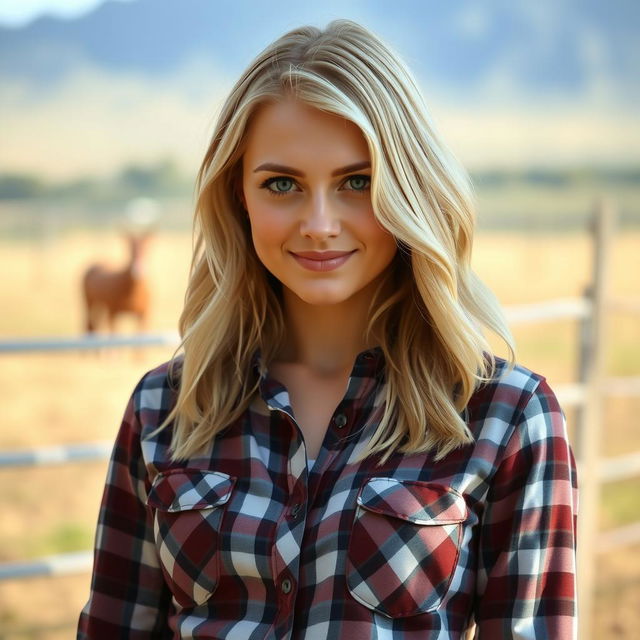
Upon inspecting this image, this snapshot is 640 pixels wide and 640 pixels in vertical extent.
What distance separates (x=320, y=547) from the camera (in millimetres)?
1238

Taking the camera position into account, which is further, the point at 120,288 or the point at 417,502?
the point at 120,288

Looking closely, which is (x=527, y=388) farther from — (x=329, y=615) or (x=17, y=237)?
(x=17, y=237)

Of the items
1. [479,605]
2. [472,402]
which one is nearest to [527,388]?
[472,402]

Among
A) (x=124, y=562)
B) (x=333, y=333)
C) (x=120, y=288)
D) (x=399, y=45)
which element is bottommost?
(x=124, y=562)

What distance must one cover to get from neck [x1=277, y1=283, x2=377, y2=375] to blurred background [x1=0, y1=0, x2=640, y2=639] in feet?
1.14

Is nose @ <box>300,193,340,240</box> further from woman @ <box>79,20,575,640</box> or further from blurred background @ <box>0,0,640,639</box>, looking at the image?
blurred background @ <box>0,0,640,639</box>

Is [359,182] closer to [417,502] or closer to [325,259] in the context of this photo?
[325,259]

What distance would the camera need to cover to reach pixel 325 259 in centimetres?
130

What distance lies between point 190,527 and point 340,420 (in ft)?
0.84

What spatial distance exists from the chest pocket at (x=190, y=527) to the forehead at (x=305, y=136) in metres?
0.46

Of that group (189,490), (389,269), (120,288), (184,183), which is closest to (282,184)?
(389,269)

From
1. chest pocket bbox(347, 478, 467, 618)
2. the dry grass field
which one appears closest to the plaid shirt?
chest pocket bbox(347, 478, 467, 618)

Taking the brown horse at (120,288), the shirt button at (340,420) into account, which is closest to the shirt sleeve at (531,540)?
the shirt button at (340,420)

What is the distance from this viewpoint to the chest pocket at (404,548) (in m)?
1.20
